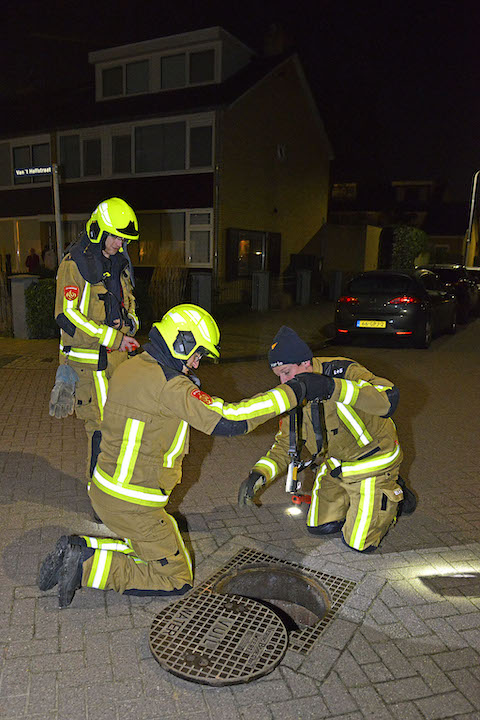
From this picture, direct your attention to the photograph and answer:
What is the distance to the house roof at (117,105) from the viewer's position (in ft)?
61.7

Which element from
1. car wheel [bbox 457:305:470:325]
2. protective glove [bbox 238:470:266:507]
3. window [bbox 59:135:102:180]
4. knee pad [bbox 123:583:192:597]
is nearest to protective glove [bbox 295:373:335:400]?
protective glove [bbox 238:470:266:507]

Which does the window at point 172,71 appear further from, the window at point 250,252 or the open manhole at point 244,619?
the open manhole at point 244,619

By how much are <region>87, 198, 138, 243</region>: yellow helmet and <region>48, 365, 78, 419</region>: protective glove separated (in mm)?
1018

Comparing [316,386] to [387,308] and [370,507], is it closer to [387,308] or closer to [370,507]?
[370,507]

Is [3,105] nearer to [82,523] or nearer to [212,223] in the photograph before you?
[212,223]

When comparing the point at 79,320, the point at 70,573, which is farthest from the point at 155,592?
the point at 79,320

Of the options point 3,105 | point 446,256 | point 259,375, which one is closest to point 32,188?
point 3,105

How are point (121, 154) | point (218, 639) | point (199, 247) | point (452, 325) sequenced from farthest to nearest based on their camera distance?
1. point (121, 154)
2. point (199, 247)
3. point (452, 325)
4. point (218, 639)

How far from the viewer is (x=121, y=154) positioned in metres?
20.7

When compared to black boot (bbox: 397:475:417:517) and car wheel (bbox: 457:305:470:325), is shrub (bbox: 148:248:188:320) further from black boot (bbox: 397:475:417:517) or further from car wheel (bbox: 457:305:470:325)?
black boot (bbox: 397:475:417:517)

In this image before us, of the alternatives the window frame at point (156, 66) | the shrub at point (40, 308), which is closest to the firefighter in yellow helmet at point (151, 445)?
the shrub at point (40, 308)

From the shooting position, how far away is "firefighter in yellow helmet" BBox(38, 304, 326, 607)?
2.97m

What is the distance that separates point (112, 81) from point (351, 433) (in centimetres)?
2157

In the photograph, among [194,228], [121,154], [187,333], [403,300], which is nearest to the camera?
[187,333]
